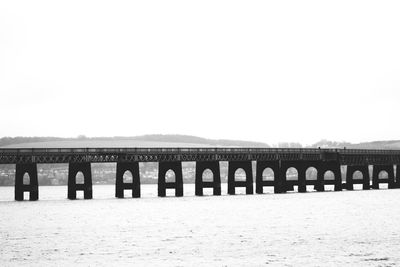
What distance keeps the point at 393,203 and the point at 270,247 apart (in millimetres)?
47930

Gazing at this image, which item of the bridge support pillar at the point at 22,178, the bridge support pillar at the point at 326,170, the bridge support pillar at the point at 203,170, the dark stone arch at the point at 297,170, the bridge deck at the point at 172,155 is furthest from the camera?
the bridge support pillar at the point at 326,170

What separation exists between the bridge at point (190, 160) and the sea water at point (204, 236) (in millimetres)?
14974

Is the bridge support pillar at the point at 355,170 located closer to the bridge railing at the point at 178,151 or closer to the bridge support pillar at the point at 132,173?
the bridge railing at the point at 178,151

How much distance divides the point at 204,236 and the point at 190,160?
51.7 meters

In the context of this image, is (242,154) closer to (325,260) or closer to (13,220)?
(13,220)

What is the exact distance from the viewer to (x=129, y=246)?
4866 cm

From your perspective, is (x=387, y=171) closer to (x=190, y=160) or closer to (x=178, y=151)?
(x=190, y=160)

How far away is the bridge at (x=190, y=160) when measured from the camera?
99.6 metres

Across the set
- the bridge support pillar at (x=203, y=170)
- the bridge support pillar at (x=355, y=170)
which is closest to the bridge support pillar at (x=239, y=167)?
the bridge support pillar at (x=203, y=170)

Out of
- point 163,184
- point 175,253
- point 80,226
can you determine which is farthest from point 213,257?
point 163,184

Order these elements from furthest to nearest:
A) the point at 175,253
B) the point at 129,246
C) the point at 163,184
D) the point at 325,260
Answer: the point at 163,184
the point at 129,246
the point at 175,253
the point at 325,260

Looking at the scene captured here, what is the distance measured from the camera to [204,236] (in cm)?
5434

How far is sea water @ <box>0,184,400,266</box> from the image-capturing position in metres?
42.8

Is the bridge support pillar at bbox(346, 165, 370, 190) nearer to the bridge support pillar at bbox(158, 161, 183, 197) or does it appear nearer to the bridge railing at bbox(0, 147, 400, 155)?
the bridge railing at bbox(0, 147, 400, 155)
